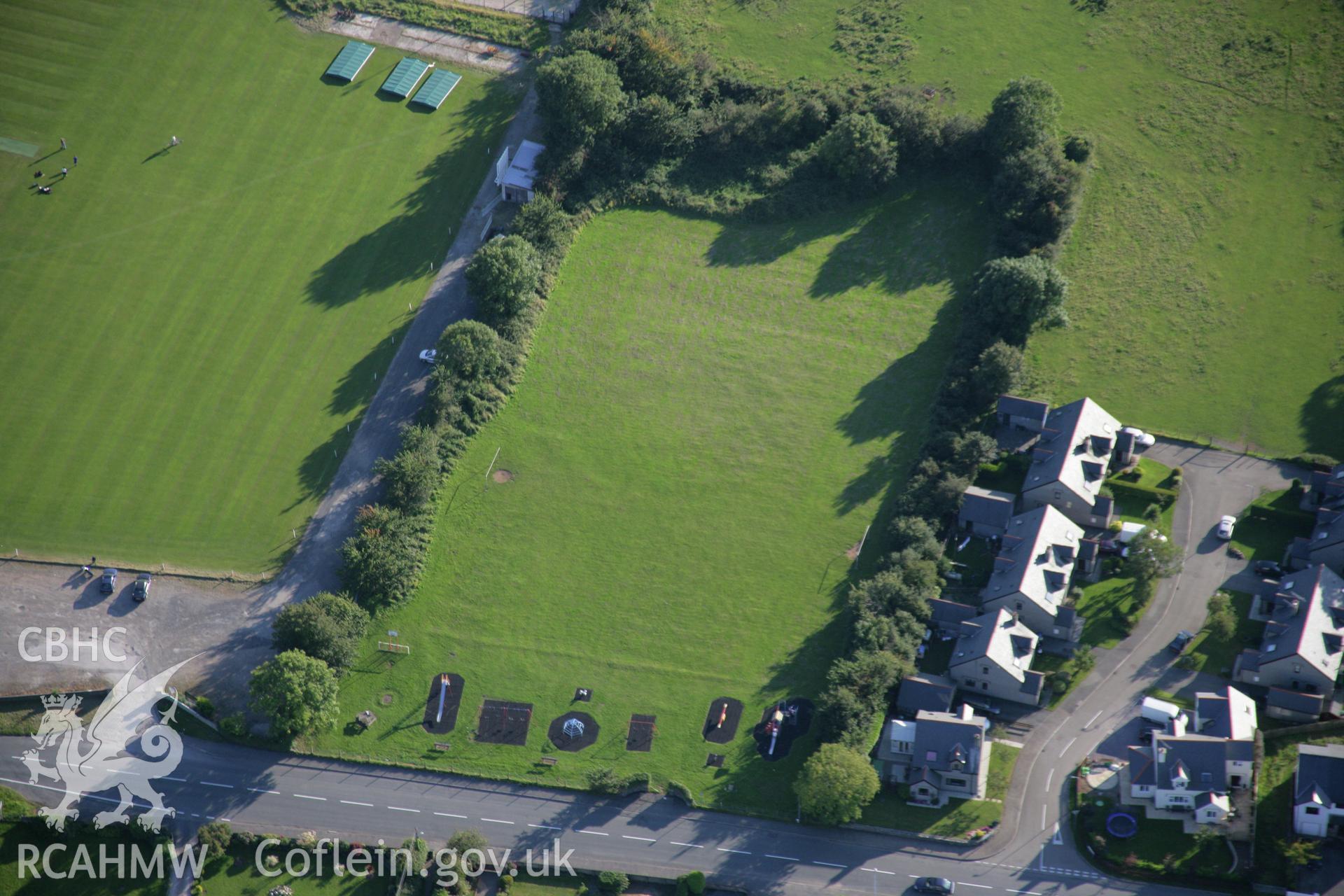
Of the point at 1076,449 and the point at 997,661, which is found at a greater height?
the point at 1076,449

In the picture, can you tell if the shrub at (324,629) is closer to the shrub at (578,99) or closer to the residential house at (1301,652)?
the shrub at (578,99)

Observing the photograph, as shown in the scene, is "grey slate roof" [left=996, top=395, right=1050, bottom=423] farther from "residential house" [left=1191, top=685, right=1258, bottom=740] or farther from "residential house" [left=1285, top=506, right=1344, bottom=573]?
"residential house" [left=1191, top=685, right=1258, bottom=740]

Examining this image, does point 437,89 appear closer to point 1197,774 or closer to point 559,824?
point 559,824

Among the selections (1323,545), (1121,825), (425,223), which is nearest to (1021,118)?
(1323,545)

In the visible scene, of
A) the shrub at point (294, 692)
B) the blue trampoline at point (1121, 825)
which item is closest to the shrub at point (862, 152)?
the blue trampoline at point (1121, 825)

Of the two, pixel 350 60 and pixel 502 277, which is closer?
pixel 502 277

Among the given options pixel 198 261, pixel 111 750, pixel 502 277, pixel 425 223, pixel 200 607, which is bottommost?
pixel 111 750

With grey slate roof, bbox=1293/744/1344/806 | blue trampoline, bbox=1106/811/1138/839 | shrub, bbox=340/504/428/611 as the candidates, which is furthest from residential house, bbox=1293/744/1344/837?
shrub, bbox=340/504/428/611
